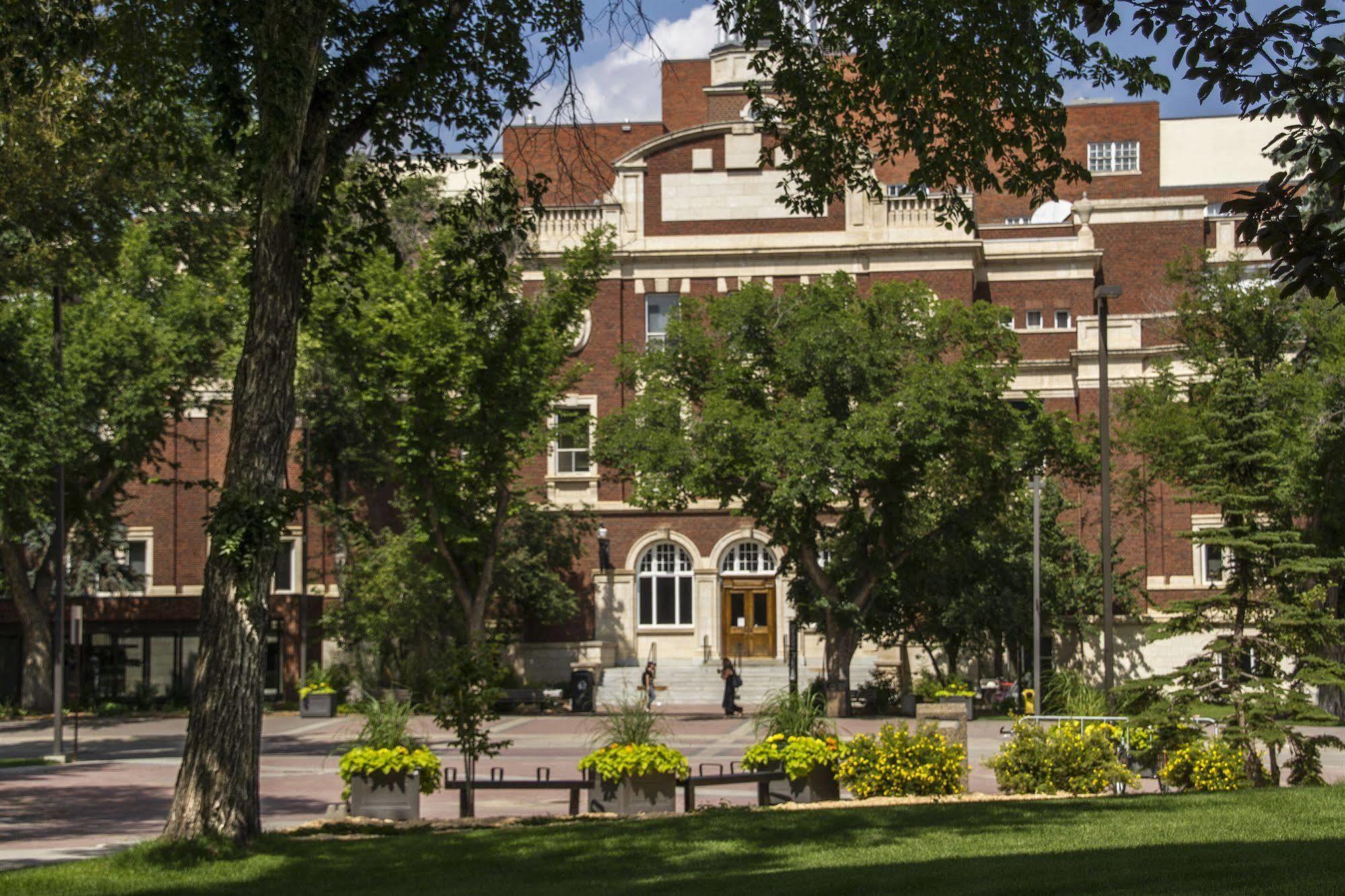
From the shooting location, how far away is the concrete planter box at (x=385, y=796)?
1789 cm

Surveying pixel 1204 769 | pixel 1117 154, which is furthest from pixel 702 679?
pixel 1117 154

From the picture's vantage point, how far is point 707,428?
1592 inches

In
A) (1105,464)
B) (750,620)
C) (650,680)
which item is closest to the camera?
(1105,464)

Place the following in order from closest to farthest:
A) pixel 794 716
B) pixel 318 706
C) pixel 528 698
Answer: pixel 794 716
pixel 318 706
pixel 528 698

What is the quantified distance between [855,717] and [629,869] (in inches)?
1150

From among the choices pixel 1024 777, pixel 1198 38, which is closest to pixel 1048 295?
pixel 1024 777

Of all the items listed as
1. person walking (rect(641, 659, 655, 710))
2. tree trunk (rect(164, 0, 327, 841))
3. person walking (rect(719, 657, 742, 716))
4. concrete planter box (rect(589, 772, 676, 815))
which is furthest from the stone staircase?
tree trunk (rect(164, 0, 327, 841))

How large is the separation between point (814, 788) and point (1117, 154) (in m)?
57.4

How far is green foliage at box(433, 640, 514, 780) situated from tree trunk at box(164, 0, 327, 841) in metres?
3.93

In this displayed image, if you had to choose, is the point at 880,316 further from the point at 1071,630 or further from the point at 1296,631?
the point at 1296,631

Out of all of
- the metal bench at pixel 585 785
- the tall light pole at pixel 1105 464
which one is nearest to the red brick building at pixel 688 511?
the tall light pole at pixel 1105 464

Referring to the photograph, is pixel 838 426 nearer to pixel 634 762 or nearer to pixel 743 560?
pixel 743 560

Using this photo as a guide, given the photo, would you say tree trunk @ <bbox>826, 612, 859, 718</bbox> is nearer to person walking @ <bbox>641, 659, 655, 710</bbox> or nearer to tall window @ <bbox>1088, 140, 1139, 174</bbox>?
person walking @ <bbox>641, 659, 655, 710</bbox>

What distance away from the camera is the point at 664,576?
53.4 metres
